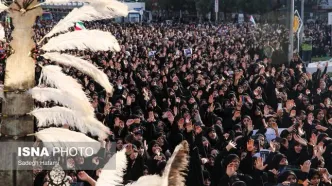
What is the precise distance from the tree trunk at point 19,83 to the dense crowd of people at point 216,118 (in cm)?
10

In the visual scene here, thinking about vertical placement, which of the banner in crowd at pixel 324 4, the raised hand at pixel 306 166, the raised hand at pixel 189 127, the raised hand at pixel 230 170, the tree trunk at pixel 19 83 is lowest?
the raised hand at pixel 306 166

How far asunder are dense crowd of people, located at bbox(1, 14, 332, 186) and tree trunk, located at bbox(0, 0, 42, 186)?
10cm

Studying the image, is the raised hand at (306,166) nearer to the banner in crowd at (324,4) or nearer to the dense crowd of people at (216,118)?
the dense crowd of people at (216,118)

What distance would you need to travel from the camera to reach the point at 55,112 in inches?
159

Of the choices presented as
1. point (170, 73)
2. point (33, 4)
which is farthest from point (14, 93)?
point (170, 73)

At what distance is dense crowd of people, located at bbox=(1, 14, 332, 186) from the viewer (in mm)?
9117

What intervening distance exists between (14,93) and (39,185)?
4.11 metres

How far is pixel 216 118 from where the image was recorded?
13.5 meters

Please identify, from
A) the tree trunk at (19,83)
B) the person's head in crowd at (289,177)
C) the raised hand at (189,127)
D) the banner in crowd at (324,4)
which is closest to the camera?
the tree trunk at (19,83)

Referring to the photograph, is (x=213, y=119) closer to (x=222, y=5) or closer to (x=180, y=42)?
(x=180, y=42)

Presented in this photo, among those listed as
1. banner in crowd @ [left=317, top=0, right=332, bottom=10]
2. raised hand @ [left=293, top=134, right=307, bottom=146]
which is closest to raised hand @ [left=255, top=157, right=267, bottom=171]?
raised hand @ [left=293, top=134, right=307, bottom=146]

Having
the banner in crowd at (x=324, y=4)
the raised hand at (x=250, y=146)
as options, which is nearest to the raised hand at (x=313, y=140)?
the raised hand at (x=250, y=146)

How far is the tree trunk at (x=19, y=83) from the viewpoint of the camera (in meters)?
3.83

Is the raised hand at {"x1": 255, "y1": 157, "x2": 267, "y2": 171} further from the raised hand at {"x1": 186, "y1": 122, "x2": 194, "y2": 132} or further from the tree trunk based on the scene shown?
the tree trunk
